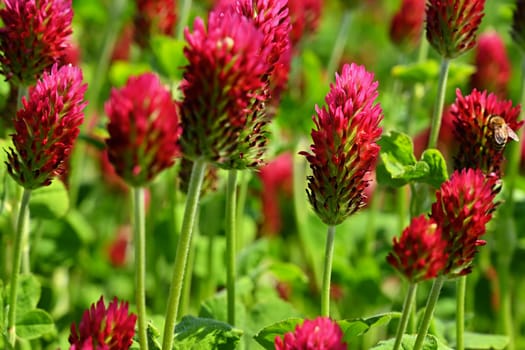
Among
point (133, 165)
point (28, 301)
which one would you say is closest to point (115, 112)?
point (133, 165)

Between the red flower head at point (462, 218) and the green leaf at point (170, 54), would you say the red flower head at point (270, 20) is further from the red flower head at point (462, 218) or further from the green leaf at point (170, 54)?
the green leaf at point (170, 54)

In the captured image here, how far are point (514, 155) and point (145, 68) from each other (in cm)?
161

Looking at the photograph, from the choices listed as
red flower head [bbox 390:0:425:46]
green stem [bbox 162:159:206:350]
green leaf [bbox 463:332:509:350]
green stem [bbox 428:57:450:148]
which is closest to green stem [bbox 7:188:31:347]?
green stem [bbox 162:159:206:350]

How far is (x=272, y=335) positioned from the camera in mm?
1931

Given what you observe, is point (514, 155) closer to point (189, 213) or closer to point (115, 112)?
point (189, 213)

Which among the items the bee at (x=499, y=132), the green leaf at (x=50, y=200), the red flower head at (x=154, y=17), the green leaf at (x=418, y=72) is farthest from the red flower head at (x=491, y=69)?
the green leaf at (x=50, y=200)

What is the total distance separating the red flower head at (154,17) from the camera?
3471mm

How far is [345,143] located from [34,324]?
0.93 m

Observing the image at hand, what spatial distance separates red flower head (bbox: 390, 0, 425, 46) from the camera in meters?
3.59

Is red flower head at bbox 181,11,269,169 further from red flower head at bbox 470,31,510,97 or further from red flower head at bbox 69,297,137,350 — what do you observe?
red flower head at bbox 470,31,510,97

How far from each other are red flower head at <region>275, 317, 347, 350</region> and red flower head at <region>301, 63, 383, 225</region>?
0.36 m

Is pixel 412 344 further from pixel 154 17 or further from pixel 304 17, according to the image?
pixel 154 17

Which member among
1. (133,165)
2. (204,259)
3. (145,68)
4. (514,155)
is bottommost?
(204,259)

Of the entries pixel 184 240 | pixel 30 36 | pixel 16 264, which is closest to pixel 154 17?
pixel 30 36
